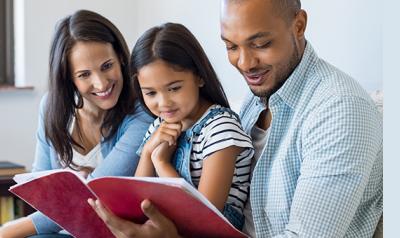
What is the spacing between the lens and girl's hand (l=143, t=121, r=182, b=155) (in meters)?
1.70

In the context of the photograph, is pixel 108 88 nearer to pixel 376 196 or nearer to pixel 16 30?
pixel 376 196

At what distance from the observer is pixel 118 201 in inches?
55.6

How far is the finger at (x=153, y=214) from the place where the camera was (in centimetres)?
136

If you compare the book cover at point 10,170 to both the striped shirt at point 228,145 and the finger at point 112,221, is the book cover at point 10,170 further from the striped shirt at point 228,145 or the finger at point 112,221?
the finger at point 112,221

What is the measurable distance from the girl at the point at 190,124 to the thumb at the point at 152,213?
0.17 meters

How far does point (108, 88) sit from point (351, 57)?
652 millimetres

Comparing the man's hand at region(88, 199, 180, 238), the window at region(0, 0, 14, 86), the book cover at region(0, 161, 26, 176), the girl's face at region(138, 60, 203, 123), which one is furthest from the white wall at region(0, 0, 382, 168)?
the man's hand at region(88, 199, 180, 238)

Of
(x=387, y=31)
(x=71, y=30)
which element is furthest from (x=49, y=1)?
(x=387, y=31)

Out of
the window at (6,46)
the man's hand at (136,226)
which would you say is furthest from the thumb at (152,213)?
the window at (6,46)

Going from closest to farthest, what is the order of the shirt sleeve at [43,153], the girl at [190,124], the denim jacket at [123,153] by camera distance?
the girl at [190,124]
the denim jacket at [123,153]
the shirt sleeve at [43,153]

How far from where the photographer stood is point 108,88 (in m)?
2.02

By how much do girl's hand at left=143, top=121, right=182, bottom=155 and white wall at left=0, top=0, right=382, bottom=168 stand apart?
0.37m

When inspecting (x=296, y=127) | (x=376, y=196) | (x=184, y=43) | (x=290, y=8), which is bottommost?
(x=376, y=196)

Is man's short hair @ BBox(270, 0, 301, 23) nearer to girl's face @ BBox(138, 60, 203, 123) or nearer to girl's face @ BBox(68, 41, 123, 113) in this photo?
girl's face @ BBox(138, 60, 203, 123)
